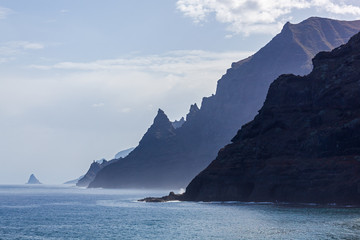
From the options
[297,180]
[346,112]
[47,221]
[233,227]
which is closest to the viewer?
[233,227]

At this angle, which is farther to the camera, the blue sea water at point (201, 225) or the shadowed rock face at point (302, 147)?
the shadowed rock face at point (302, 147)

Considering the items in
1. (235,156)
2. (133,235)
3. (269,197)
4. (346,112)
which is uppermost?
(346,112)

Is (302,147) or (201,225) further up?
(302,147)

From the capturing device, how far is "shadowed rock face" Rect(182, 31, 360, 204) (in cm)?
14488

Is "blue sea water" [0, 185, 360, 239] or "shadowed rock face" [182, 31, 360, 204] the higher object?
"shadowed rock face" [182, 31, 360, 204]

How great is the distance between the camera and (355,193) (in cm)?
13488

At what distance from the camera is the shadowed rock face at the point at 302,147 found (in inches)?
5704

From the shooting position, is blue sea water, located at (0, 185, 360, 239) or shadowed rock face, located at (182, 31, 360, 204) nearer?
blue sea water, located at (0, 185, 360, 239)

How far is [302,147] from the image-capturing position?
6314 inches

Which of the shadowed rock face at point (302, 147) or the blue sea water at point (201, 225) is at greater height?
the shadowed rock face at point (302, 147)

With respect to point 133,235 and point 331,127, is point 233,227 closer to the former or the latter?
point 133,235

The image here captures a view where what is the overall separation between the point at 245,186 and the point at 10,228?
8331cm

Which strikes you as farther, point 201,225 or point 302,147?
point 302,147

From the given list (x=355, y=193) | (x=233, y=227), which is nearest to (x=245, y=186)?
(x=355, y=193)
